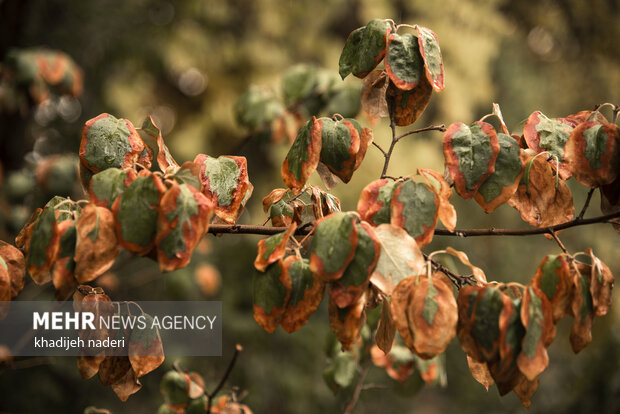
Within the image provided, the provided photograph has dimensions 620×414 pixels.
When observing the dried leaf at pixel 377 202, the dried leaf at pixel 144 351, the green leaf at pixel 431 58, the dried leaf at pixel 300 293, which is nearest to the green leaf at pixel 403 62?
the green leaf at pixel 431 58

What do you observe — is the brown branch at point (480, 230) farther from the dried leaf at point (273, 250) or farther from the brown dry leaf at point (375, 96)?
the brown dry leaf at point (375, 96)

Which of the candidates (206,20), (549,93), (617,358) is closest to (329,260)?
(617,358)

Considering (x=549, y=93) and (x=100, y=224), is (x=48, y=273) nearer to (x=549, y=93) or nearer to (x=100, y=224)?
(x=100, y=224)

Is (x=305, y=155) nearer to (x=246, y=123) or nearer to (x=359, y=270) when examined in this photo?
(x=359, y=270)

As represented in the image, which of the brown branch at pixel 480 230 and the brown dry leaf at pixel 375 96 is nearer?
the brown branch at pixel 480 230

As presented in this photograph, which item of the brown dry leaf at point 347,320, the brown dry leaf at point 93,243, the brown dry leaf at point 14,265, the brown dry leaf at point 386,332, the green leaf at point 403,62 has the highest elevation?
the green leaf at point 403,62

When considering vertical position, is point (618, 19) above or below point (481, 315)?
below
